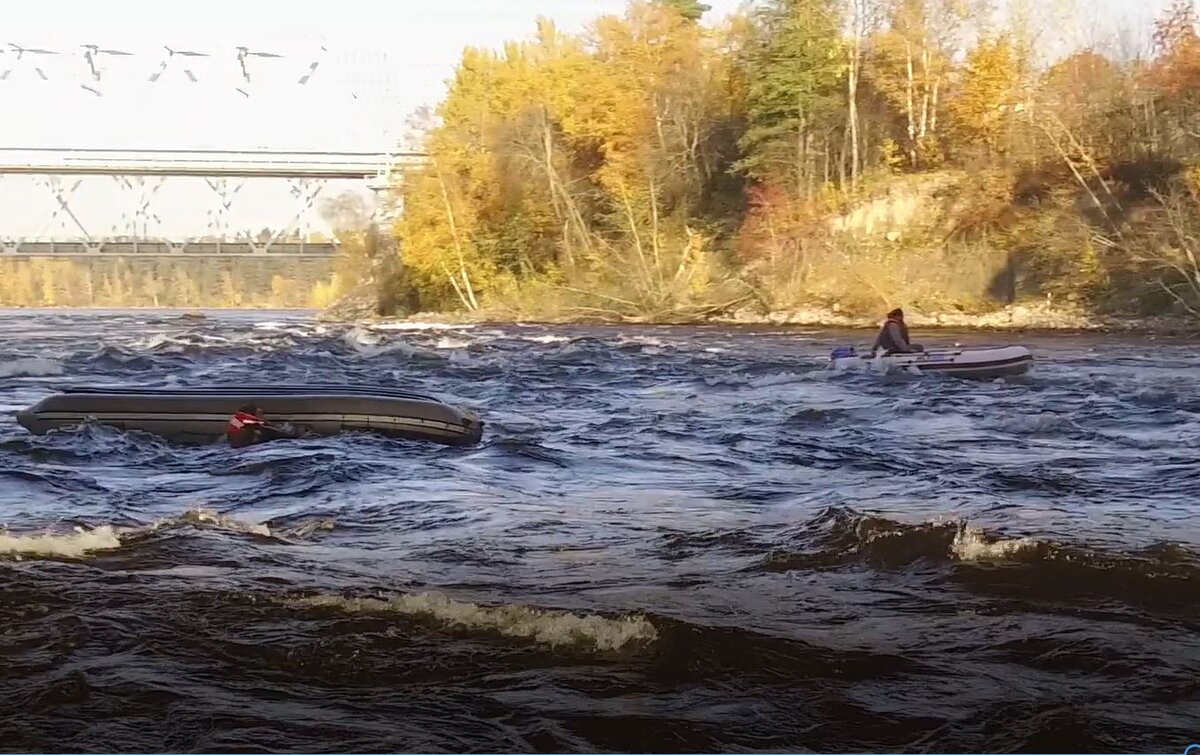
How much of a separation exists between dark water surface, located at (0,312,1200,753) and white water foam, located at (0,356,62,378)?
9.90m

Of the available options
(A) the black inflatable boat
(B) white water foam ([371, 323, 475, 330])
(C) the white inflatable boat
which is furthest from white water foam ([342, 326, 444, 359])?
(A) the black inflatable boat

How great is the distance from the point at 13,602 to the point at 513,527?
10.1ft

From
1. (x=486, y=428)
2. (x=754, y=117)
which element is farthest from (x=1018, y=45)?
(x=486, y=428)

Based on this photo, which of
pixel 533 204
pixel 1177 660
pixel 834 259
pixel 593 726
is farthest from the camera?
pixel 533 204

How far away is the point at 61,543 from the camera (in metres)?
7.39

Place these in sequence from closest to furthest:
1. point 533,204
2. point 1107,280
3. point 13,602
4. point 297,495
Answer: point 13,602, point 297,495, point 1107,280, point 533,204

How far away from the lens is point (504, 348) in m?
31.4

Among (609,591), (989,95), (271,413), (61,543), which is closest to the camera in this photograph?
(609,591)

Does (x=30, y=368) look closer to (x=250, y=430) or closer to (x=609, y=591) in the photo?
(x=250, y=430)

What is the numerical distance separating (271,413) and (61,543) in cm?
492

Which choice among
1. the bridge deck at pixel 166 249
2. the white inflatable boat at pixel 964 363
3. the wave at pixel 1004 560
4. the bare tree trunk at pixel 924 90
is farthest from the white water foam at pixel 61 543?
the bridge deck at pixel 166 249

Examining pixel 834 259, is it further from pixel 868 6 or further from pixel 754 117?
pixel 868 6

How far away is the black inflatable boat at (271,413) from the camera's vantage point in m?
12.2

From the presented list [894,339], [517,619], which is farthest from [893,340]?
[517,619]
